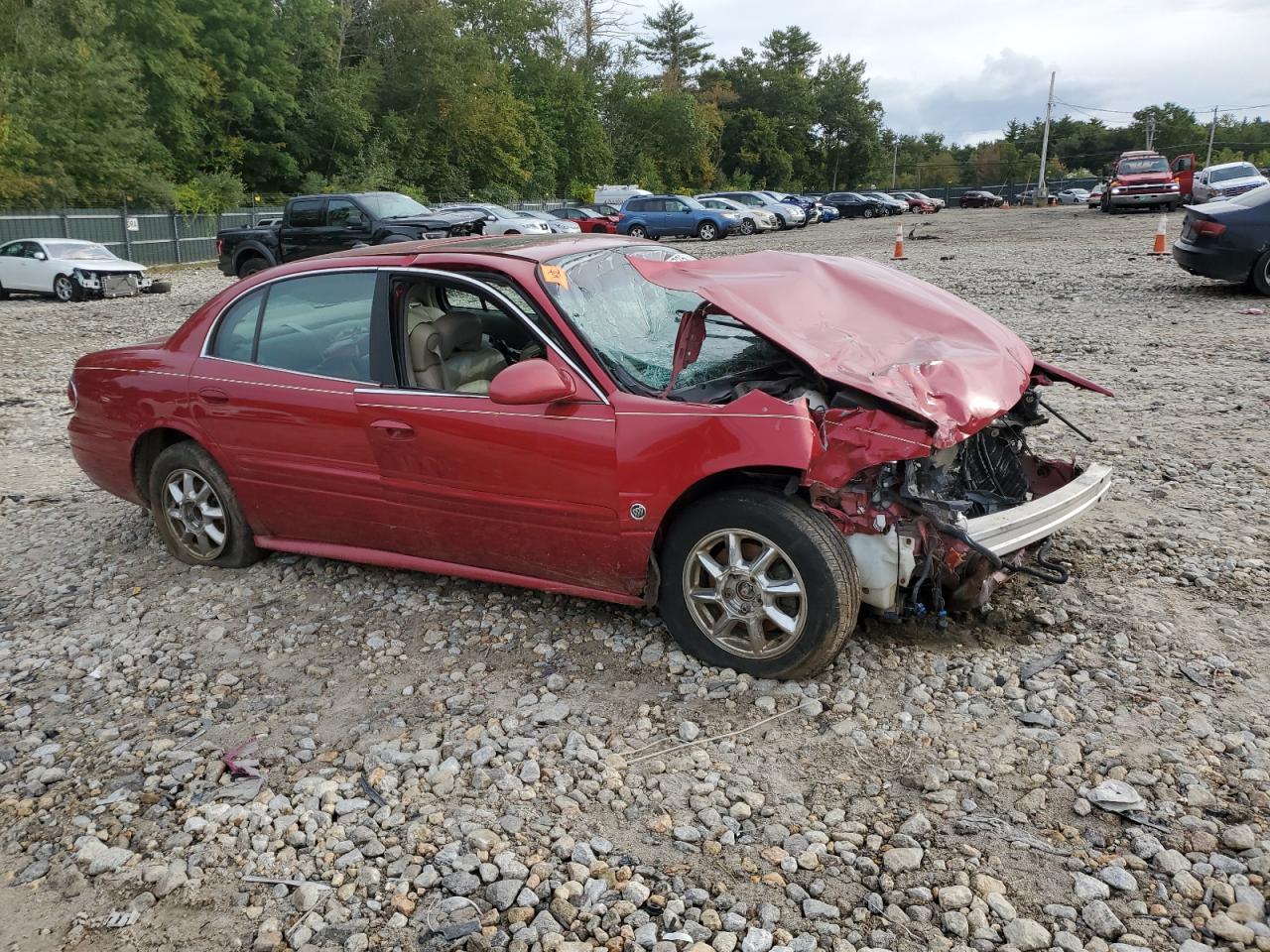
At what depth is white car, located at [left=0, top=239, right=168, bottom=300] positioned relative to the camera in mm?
19984

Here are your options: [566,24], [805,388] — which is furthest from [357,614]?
[566,24]

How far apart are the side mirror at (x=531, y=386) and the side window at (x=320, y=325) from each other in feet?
3.01

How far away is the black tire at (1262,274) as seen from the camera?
12.0 metres

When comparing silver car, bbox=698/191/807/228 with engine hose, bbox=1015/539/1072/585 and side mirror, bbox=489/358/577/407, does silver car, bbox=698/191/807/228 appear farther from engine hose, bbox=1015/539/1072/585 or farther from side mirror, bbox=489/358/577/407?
side mirror, bbox=489/358/577/407

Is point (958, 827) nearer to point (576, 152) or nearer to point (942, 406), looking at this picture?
point (942, 406)

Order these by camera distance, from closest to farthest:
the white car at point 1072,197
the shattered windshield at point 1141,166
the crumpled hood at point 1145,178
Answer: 1. the crumpled hood at point 1145,178
2. the shattered windshield at point 1141,166
3. the white car at point 1072,197

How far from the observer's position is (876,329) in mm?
4117

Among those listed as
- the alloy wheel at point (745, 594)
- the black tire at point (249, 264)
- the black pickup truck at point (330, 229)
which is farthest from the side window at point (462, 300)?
the black tire at point (249, 264)

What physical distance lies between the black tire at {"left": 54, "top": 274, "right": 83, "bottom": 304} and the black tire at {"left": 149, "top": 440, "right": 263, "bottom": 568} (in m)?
17.6

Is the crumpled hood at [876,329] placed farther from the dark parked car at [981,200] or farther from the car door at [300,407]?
the dark parked car at [981,200]

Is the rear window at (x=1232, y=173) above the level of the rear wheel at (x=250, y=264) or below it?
above

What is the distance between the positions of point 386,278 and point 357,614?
1.53 metres

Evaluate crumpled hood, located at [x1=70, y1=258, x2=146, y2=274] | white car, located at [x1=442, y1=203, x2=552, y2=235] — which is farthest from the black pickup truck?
white car, located at [x1=442, y1=203, x2=552, y2=235]

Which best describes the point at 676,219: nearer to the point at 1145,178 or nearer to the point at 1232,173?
the point at 1232,173
